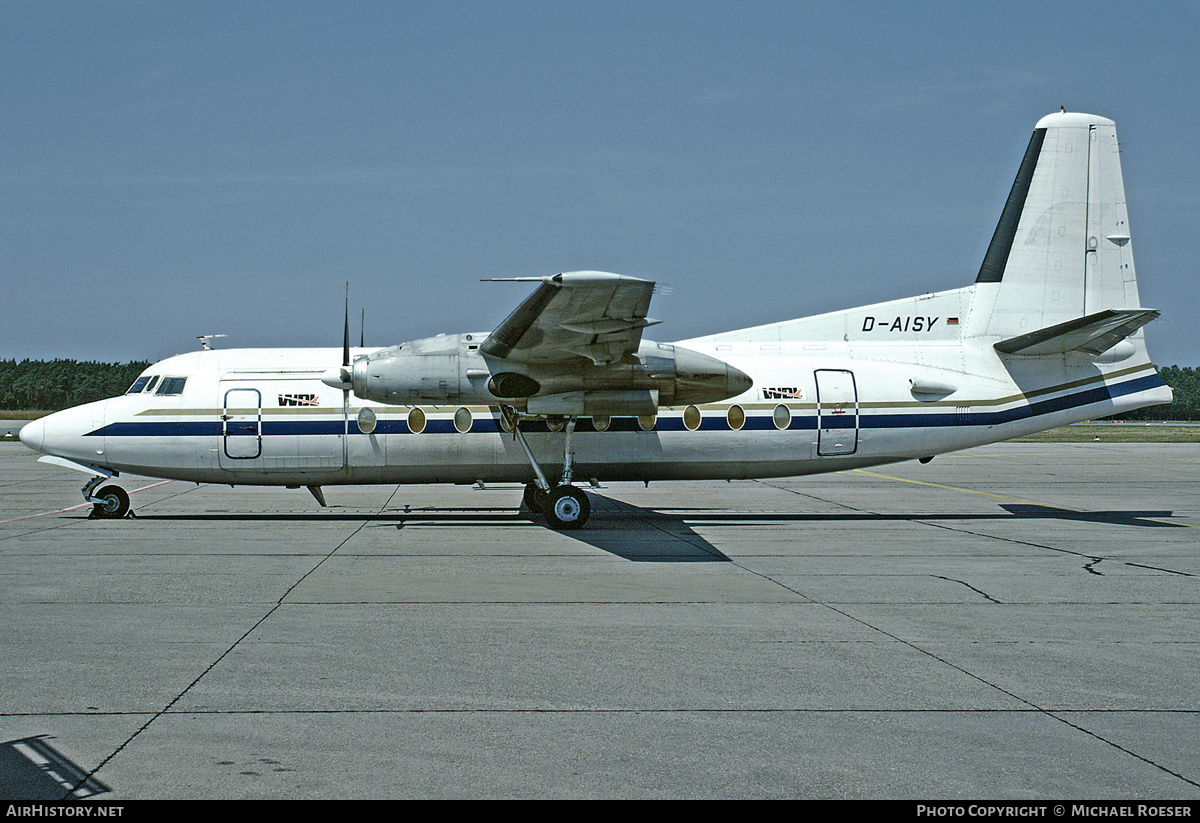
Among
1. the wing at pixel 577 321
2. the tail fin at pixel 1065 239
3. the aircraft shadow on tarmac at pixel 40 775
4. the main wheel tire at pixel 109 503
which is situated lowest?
the main wheel tire at pixel 109 503

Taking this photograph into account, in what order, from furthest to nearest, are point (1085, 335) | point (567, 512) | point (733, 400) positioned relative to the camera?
point (733, 400) < point (1085, 335) < point (567, 512)

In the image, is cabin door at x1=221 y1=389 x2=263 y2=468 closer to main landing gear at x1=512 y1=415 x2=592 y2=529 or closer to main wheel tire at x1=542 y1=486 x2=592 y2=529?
main landing gear at x1=512 y1=415 x2=592 y2=529

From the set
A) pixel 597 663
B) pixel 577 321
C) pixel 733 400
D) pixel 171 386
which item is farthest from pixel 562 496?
pixel 597 663

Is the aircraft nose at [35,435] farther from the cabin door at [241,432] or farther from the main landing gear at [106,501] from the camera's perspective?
the cabin door at [241,432]

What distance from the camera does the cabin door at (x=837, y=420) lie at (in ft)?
60.2

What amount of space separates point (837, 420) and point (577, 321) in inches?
245

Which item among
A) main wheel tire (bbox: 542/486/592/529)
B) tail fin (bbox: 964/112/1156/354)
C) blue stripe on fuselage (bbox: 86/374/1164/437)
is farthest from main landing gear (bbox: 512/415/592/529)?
tail fin (bbox: 964/112/1156/354)

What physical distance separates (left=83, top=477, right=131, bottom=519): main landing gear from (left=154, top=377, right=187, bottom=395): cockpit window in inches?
78.8

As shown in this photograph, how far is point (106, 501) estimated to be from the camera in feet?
59.7

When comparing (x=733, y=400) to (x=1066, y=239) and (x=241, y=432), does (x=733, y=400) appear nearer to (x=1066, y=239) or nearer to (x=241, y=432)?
(x=1066, y=239)

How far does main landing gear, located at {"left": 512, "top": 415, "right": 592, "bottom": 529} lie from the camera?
17.2 meters

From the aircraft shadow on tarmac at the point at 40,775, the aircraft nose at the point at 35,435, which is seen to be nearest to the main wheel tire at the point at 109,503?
the aircraft nose at the point at 35,435

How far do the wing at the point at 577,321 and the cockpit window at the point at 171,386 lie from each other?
6214 millimetres
